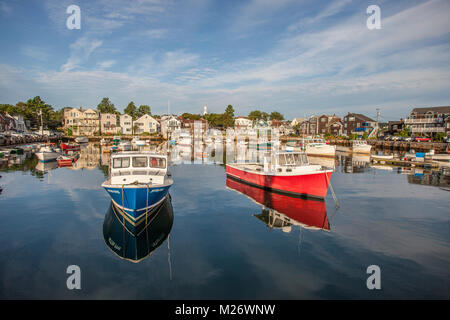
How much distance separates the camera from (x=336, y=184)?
97.6 feet

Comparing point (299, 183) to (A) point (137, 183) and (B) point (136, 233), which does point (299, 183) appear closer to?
(A) point (137, 183)

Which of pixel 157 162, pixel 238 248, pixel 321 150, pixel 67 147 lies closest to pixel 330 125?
pixel 321 150

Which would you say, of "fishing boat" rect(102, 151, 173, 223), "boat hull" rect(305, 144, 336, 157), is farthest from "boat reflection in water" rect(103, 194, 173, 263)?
"boat hull" rect(305, 144, 336, 157)

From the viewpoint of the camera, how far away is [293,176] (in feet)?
74.3

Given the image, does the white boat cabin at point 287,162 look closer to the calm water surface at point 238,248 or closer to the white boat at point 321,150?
the calm water surface at point 238,248

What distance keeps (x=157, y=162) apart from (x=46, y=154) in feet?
123

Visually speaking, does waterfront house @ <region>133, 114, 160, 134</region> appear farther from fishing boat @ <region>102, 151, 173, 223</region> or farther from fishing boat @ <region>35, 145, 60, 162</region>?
fishing boat @ <region>102, 151, 173, 223</region>

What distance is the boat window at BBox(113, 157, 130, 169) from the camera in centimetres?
1819

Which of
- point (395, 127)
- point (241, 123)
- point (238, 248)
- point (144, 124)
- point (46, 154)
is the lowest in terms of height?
point (238, 248)

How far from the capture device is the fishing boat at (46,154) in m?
45.4

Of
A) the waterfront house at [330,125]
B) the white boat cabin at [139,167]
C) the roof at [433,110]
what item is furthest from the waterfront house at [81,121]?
the roof at [433,110]

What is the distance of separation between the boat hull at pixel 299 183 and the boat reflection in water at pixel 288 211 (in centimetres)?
52
